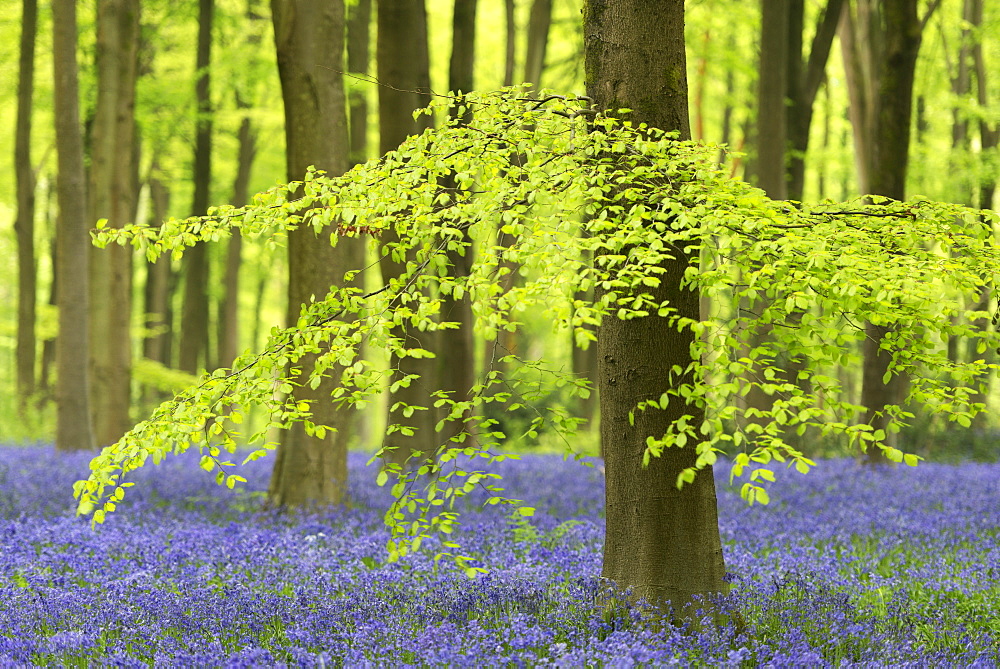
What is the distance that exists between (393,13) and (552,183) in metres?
8.33

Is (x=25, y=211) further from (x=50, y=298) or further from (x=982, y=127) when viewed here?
(x=982, y=127)

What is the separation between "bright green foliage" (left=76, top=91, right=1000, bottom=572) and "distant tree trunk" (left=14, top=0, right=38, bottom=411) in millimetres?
14946

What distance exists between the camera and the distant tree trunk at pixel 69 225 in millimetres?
12852

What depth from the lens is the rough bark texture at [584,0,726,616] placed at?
5.02m

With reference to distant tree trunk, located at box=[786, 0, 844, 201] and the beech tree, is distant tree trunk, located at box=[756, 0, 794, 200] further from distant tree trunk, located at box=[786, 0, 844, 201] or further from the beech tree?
the beech tree

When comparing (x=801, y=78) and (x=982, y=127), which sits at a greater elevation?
(x=982, y=127)

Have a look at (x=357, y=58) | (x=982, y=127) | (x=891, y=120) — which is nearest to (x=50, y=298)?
(x=357, y=58)

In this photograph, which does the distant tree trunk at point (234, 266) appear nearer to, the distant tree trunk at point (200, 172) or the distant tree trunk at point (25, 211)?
the distant tree trunk at point (200, 172)

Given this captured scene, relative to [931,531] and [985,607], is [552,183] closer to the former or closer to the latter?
[985,607]

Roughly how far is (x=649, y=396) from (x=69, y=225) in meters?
10.8

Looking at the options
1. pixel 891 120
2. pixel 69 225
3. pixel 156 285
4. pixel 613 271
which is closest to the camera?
pixel 613 271

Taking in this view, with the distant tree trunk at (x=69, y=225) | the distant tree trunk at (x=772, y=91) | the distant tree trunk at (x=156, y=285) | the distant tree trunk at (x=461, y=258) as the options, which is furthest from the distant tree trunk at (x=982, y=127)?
the distant tree trunk at (x=156, y=285)

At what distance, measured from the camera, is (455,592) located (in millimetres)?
5617

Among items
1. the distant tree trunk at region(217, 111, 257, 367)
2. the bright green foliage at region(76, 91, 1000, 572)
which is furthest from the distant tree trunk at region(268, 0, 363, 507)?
the distant tree trunk at region(217, 111, 257, 367)
